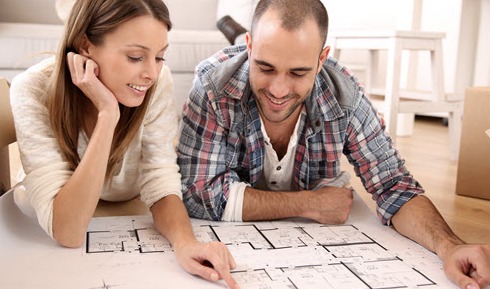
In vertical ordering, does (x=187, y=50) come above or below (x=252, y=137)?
above

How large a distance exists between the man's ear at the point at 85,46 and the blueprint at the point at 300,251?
0.36 metres

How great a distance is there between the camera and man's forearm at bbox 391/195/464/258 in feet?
3.57

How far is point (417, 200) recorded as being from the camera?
1.22m

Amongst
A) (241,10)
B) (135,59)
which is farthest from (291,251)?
(241,10)

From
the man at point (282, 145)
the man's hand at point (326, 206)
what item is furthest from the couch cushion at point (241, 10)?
the man's hand at point (326, 206)

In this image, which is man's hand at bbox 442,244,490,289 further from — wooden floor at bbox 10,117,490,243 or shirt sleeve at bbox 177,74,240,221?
shirt sleeve at bbox 177,74,240,221

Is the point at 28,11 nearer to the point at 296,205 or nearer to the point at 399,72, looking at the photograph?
the point at 399,72

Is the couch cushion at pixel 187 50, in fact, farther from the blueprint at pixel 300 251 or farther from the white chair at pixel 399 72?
the blueprint at pixel 300 251

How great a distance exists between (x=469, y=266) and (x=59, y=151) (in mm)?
780

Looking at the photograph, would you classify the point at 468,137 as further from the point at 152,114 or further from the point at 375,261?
the point at 152,114

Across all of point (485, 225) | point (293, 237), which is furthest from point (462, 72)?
point (293, 237)

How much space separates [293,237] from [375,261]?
19cm

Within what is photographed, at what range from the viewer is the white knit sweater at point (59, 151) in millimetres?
1052

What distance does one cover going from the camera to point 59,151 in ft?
3.58
